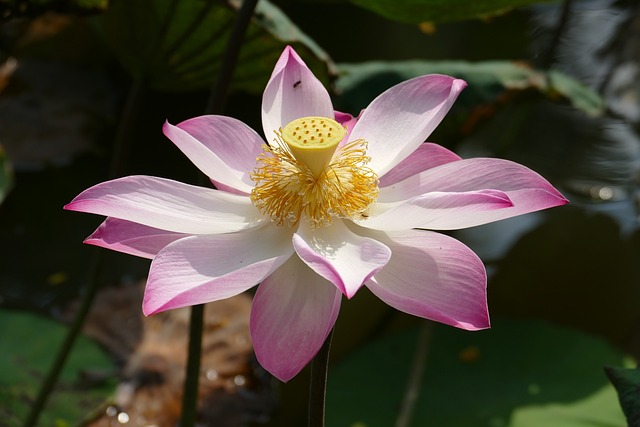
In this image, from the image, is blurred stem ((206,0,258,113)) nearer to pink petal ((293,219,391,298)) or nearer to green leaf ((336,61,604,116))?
pink petal ((293,219,391,298))

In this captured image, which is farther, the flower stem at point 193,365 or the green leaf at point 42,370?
the green leaf at point 42,370

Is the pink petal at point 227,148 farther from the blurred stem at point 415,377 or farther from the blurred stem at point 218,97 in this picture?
the blurred stem at point 415,377

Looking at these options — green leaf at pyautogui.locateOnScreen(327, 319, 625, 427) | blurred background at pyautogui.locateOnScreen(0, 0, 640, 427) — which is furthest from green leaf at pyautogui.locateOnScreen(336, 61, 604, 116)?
green leaf at pyautogui.locateOnScreen(327, 319, 625, 427)

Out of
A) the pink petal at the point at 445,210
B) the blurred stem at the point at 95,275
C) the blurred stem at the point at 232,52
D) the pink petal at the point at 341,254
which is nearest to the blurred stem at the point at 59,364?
the blurred stem at the point at 95,275

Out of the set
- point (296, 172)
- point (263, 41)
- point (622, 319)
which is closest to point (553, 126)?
point (622, 319)

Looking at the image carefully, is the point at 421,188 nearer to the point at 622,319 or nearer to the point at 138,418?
the point at 138,418

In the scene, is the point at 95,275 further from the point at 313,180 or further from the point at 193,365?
the point at 313,180
